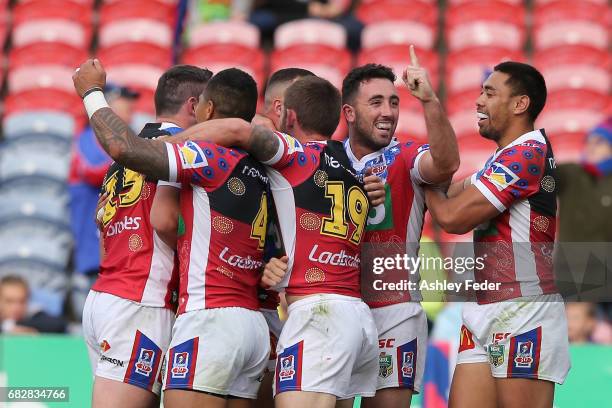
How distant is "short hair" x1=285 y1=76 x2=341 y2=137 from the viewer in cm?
639

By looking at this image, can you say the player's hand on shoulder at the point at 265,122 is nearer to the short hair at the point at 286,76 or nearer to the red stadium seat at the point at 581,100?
the short hair at the point at 286,76

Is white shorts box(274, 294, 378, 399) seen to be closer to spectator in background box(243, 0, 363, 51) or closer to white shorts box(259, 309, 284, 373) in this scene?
white shorts box(259, 309, 284, 373)

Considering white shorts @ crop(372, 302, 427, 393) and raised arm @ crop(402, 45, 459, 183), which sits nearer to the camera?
raised arm @ crop(402, 45, 459, 183)

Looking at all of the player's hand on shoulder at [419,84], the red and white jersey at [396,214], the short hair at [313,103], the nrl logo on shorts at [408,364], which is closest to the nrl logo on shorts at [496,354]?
the nrl logo on shorts at [408,364]

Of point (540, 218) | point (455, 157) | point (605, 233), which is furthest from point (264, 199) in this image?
point (605, 233)

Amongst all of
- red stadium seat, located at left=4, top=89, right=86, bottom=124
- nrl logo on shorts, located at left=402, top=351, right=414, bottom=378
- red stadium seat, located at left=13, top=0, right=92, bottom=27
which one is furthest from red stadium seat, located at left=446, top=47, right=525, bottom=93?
nrl logo on shorts, located at left=402, top=351, right=414, bottom=378

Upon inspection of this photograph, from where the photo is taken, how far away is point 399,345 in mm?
6613

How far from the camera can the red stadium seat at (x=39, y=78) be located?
13883mm

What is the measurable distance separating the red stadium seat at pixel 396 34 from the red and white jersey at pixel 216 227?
8.44 metres

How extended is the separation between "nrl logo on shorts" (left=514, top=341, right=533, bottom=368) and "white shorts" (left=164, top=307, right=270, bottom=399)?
4.63 ft

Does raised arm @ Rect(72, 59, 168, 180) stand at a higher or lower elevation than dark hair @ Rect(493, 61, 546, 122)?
lower

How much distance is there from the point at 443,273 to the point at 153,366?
2042 millimetres

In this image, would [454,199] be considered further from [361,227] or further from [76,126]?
[76,126]

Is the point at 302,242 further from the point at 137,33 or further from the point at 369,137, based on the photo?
the point at 137,33
